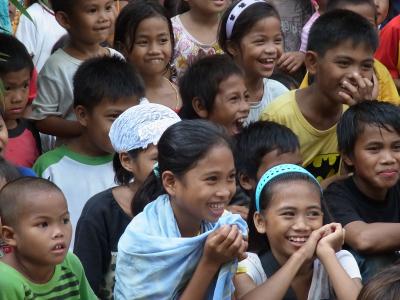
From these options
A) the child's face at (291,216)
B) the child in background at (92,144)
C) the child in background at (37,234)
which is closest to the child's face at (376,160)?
the child's face at (291,216)

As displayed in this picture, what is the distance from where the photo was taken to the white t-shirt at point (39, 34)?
6.20m

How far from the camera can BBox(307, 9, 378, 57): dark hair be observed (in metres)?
5.55

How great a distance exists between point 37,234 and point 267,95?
2407mm

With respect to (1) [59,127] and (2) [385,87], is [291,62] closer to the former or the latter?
(2) [385,87]

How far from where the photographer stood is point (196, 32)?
648 centimetres

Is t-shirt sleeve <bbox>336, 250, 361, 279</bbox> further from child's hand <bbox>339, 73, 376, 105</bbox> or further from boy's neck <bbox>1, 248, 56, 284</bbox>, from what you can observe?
child's hand <bbox>339, 73, 376, 105</bbox>

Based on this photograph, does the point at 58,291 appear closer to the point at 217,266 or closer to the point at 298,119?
the point at 217,266

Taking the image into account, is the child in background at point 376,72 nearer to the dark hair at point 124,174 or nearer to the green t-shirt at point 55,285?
the dark hair at point 124,174

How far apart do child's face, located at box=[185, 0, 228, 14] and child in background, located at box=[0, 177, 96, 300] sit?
108 inches

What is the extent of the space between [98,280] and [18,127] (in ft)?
4.22

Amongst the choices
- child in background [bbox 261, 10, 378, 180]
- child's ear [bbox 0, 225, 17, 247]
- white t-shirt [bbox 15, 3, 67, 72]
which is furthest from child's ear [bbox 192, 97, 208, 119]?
child's ear [bbox 0, 225, 17, 247]

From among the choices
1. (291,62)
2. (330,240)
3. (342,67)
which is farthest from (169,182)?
(291,62)

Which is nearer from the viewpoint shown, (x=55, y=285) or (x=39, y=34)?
(x=55, y=285)

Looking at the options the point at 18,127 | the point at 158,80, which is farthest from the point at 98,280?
the point at 158,80
